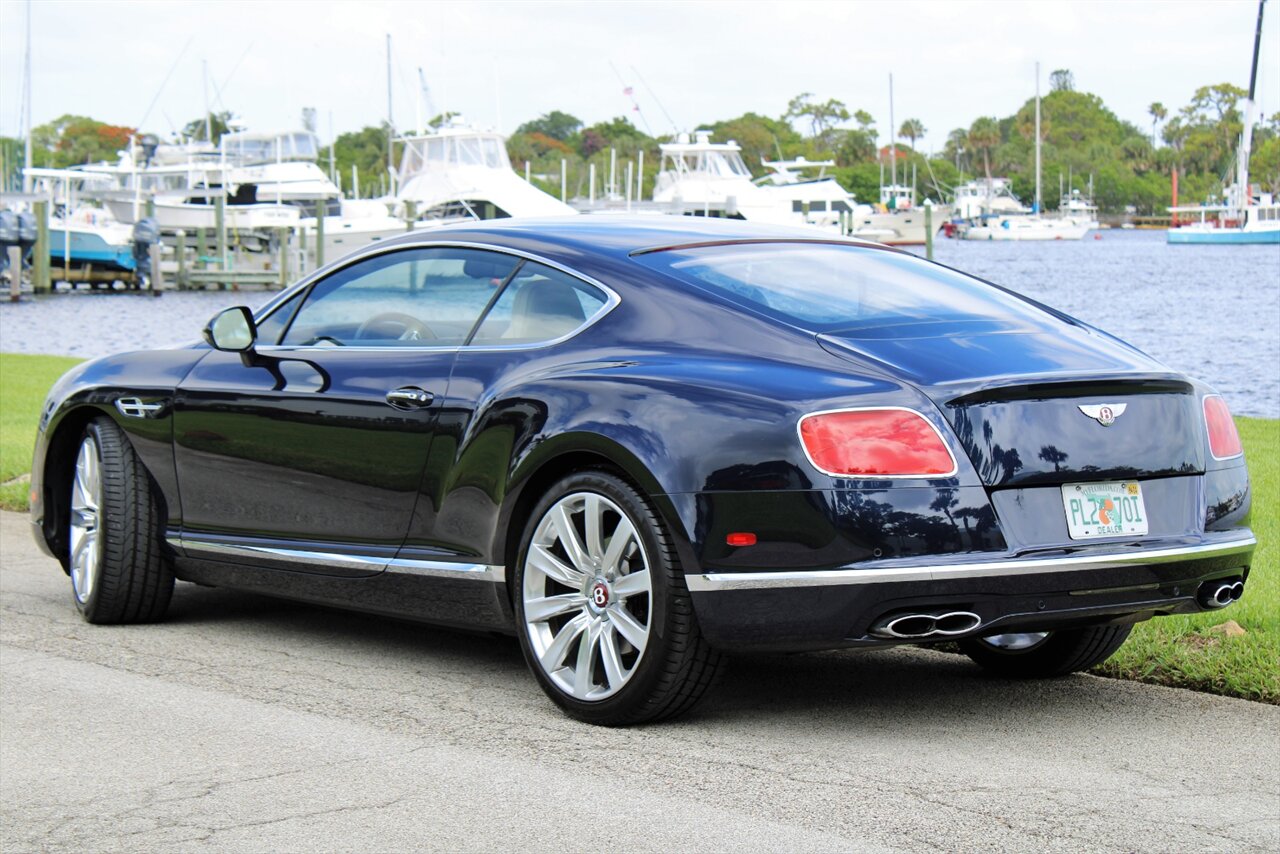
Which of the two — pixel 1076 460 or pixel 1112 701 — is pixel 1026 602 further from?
pixel 1112 701

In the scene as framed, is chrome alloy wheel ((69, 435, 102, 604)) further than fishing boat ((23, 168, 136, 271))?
No

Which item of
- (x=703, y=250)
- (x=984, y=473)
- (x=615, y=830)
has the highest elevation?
(x=703, y=250)

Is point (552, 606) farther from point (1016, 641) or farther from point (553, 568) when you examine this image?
point (1016, 641)

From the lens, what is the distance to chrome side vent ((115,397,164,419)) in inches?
267

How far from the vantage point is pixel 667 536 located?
4.93m

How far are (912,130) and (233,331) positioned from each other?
190122 mm

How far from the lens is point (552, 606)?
531 cm

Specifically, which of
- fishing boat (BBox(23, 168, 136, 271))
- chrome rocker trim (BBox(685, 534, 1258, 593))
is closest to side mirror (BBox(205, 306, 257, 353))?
chrome rocker trim (BBox(685, 534, 1258, 593))

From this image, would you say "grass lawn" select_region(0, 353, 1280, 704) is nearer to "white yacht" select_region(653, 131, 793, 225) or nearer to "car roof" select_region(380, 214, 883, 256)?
"car roof" select_region(380, 214, 883, 256)

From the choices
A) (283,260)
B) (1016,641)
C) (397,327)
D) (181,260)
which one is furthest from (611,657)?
(181,260)

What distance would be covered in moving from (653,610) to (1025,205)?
174 m

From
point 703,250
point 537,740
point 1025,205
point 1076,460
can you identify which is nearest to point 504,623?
point 537,740

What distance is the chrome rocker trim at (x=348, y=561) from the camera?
5531 millimetres

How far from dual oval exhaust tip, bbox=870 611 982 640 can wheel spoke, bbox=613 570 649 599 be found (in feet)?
2.18
